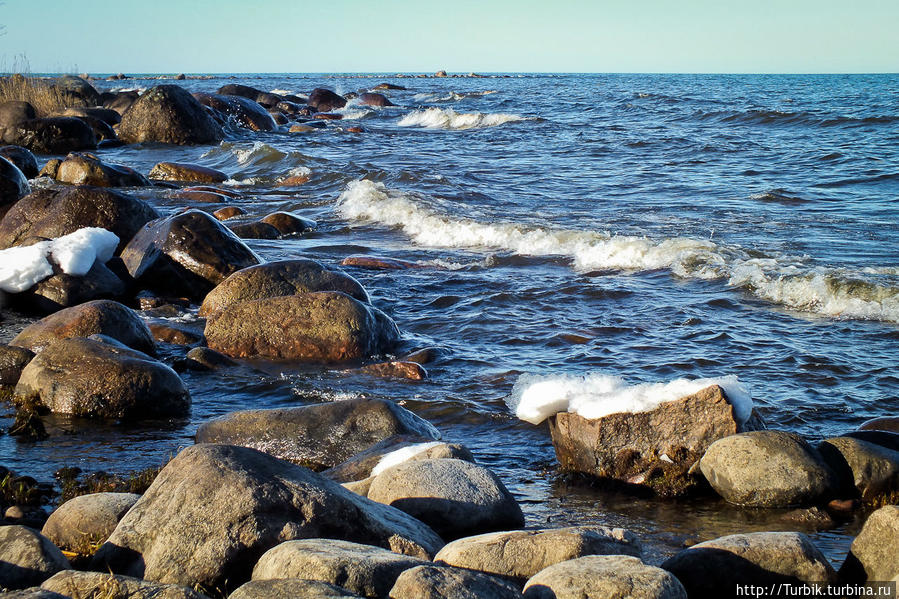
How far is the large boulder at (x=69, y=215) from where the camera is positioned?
9992 millimetres

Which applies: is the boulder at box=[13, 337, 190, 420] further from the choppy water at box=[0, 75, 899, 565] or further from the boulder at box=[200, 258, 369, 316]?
the boulder at box=[200, 258, 369, 316]

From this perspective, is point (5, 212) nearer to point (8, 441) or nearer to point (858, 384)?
point (8, 441)

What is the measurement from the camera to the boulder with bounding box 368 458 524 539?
13.9 feet

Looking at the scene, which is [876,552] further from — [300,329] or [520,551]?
[300,329]

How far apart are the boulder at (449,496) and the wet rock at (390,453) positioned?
1.00 ft

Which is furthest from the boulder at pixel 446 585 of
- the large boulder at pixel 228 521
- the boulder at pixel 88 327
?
the boulder at pixel 88 327

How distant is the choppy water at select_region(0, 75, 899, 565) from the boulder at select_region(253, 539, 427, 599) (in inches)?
66.3

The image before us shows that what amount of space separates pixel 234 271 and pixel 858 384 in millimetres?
6395

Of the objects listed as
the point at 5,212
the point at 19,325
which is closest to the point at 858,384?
the point at 19,325

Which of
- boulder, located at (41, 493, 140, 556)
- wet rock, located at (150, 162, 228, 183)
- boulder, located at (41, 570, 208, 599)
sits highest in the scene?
wet rock, located at (150, 162, 228, 183)

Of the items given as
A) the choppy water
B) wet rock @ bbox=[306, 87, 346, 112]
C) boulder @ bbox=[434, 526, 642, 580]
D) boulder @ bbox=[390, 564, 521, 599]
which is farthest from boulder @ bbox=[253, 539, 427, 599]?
wet rock @ bbox=[306, 87, 346, 112]

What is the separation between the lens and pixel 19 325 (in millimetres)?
8203

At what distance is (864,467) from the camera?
193 inches

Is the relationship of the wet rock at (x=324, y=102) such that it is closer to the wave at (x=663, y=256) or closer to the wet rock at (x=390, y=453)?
the wave at (x=663, y=256)
